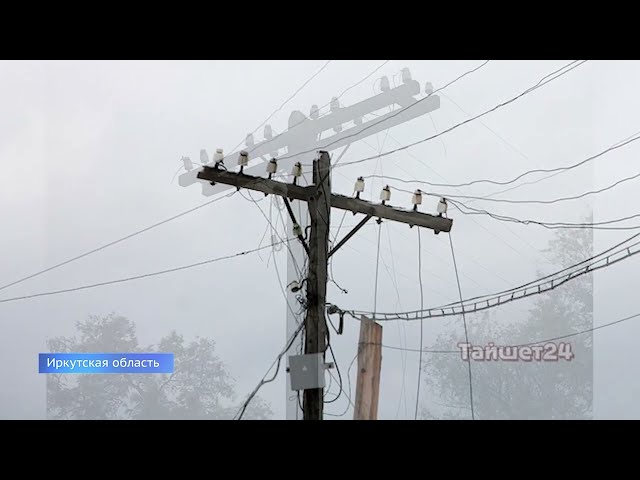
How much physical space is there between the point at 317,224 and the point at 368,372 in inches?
85.0

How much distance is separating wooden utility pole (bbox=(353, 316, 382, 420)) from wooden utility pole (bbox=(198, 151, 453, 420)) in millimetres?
13

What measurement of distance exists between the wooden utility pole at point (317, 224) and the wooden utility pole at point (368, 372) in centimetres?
1

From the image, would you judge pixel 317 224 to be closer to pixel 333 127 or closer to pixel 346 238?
pixel 346 238

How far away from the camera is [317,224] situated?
35.8ft

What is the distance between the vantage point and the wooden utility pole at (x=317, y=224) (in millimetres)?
10375

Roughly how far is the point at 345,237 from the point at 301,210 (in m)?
3.41

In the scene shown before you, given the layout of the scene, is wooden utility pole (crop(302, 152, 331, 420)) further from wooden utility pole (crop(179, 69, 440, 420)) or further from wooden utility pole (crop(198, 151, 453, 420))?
wooden utility pole (crop(179, 69, 440, 420))

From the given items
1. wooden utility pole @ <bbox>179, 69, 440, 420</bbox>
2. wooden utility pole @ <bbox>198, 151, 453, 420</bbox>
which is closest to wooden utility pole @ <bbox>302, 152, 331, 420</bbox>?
wooden utility pole @ <bbox>198, 151, 453, 420</bbox>

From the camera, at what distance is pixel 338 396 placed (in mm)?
10883

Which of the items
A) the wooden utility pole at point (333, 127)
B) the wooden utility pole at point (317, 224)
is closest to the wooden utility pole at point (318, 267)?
the wooden utility pole at point (317, 224)

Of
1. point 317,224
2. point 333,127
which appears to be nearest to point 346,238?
point 317,224

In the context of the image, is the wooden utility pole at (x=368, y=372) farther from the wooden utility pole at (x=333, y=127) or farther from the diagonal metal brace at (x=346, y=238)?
the wooden utility pole at (x=333, y=127)

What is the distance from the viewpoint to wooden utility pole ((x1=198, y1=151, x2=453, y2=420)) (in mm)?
10375
